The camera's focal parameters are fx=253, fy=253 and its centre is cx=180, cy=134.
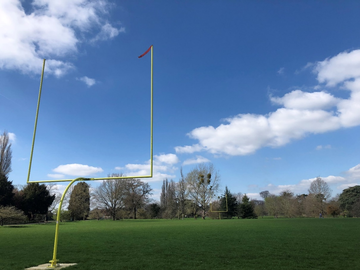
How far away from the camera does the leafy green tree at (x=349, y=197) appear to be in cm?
4738

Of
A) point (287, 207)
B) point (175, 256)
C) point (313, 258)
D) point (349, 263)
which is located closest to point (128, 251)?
point (175, 256)

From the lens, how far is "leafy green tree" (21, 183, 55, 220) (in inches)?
1171

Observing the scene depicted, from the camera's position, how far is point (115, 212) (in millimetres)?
40375

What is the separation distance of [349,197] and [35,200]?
5337 cm

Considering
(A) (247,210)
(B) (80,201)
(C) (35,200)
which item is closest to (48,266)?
(C) (35,200)

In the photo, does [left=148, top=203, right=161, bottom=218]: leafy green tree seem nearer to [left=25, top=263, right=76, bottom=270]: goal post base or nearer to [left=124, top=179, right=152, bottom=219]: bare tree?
[left=124, top=179, right=152, bottom=219]: bare tree

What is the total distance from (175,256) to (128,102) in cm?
548

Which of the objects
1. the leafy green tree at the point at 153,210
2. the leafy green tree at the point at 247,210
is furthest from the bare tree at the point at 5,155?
the leafy green tree at the point at 247,210

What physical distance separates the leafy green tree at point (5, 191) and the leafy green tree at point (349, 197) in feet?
176

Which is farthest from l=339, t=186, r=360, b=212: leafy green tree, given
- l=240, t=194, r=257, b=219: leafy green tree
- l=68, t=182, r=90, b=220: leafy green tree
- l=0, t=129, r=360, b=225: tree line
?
l=68, t=182, r=90, b=220: leafy green tree

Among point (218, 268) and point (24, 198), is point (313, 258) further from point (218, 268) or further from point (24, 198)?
point (24, 198)

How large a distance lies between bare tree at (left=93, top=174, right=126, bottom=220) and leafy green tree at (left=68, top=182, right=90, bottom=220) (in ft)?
5.38

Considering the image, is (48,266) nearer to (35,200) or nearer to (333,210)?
(35,200)

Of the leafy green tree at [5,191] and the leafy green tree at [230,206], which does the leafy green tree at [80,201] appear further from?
the leafy green tree at [230,206]
